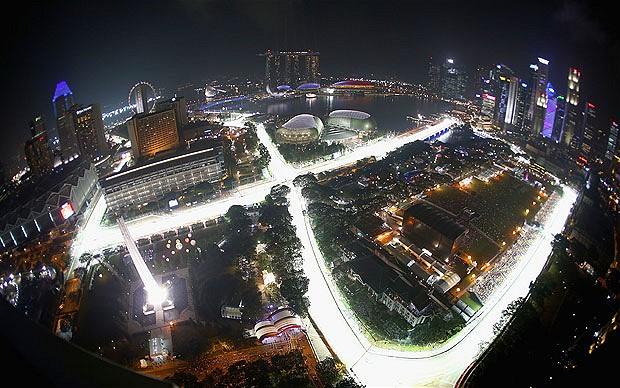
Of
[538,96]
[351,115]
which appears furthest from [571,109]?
[351,115]

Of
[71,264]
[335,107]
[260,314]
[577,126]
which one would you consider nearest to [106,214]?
[71,264]

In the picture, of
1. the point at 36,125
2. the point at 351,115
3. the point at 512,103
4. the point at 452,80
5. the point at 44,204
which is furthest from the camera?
the point at 452,80

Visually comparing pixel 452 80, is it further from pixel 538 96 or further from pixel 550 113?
pixel 550 113

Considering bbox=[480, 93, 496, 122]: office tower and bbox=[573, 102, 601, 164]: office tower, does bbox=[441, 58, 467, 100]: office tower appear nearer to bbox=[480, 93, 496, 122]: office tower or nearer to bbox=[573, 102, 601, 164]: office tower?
bbox=[480, 93, 496, 122]: office tower

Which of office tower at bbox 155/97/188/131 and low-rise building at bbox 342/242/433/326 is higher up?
office tower at bbox 155/97/188/131

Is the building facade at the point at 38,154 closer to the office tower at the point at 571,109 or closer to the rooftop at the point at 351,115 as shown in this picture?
the rooftop at the point at 351,115

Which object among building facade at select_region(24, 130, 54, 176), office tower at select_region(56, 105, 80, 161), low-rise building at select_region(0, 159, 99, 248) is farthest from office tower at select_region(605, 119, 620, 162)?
office tower at select_region(56, 105, 80, 161)

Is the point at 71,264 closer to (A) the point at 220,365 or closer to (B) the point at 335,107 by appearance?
(A) the point at 220,365
